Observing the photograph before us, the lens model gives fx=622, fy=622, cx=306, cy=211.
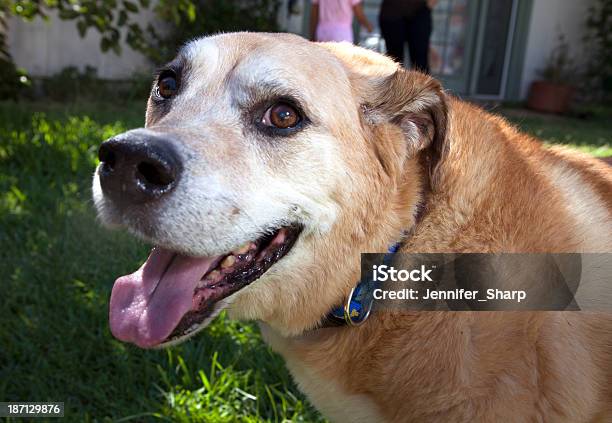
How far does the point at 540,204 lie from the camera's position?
204 centimetres

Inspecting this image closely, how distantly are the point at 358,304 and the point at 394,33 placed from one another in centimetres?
587

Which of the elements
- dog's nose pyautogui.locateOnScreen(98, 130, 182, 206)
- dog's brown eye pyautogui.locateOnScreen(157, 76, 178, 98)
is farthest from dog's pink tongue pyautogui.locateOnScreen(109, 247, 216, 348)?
dog's brown eye pyautogui.locateOnScreen(157, 76, 178, 98)

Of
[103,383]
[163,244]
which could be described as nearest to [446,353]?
[163,244]

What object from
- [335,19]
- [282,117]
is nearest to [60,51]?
[335,19]

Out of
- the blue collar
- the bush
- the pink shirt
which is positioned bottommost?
the bush

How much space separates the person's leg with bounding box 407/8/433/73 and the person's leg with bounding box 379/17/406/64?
105 mm

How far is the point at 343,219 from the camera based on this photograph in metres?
2.04

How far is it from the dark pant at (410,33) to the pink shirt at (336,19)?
0.99 m

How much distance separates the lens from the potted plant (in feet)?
36.8

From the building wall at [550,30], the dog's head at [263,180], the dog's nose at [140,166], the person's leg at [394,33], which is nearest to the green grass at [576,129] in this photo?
the building wall at [550,30]

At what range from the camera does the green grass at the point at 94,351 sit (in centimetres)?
263

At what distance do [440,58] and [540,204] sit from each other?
1043cm

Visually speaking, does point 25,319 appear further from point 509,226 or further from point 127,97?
point 127,97

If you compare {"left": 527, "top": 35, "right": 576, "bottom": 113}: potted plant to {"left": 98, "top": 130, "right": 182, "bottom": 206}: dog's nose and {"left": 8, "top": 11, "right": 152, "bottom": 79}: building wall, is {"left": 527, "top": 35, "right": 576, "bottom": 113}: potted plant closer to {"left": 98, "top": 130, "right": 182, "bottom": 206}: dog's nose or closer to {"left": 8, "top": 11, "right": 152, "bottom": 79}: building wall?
{"left": 8, "top": 11, "right": 152, "bottom": 79}: building wall
